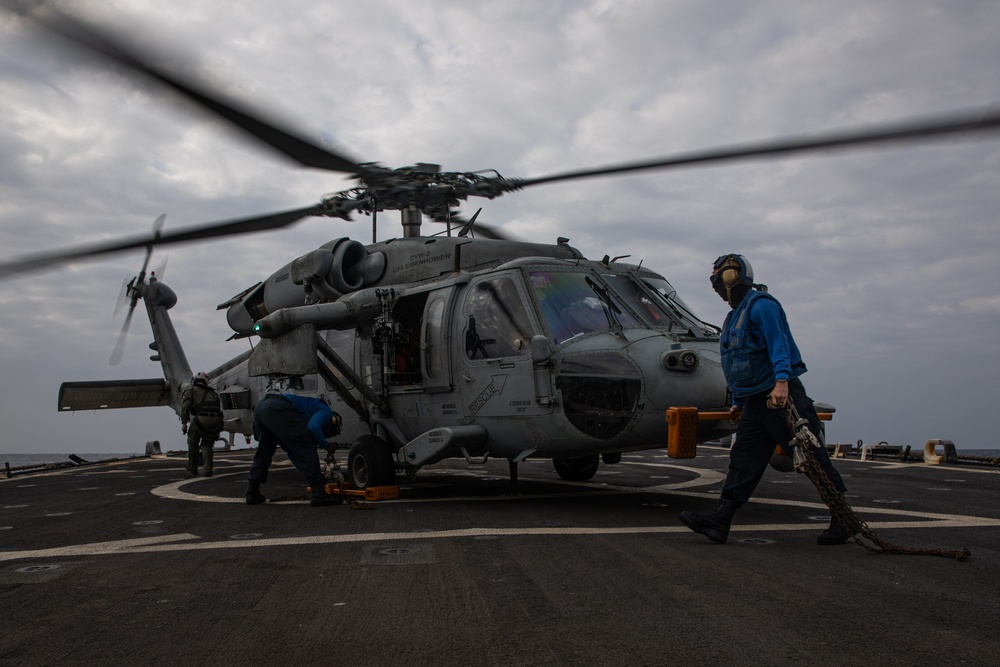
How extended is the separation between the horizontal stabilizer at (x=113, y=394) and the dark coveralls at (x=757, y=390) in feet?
41.4

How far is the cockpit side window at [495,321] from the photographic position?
7543mm

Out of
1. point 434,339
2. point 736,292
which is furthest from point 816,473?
point 434,339

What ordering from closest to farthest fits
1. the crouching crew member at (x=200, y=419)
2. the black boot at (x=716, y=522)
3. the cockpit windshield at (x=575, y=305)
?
the black boot at (x=716, y=522), the cockpit windshield at (x=575, y=305), the crouching crew member at (x=200, y=419)

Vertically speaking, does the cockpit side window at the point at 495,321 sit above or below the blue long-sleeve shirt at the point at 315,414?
above

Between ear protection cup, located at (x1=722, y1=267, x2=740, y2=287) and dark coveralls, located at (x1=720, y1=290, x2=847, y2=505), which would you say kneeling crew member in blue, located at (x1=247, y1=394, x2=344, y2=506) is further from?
ear protection cup, located at (x1=722, y1=267, x2=740, y2=287)

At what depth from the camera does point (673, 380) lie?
677 centimetres

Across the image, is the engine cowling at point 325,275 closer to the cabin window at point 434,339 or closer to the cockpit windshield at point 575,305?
the cabin window at point 434,339

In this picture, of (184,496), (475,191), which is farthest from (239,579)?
(475,191)

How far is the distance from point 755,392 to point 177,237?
6.93 meters

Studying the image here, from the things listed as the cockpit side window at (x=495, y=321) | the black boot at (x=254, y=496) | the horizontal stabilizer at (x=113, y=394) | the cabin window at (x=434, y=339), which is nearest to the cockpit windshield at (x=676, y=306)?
the cockpit side window at (x=495, y=321)

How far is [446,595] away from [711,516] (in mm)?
2251

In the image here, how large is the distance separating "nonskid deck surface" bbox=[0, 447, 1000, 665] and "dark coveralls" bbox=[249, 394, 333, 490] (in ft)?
1.71

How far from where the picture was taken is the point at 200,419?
1179 cm

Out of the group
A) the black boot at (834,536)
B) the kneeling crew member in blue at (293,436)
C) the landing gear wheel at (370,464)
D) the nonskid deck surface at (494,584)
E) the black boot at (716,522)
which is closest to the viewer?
the nonskid deck surface at (494,584)
